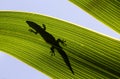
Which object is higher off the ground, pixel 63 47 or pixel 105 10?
pixel 105 10

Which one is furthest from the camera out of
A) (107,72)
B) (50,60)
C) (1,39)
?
(1,39)

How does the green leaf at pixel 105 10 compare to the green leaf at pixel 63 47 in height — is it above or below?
above

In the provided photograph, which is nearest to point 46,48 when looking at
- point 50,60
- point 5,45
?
point 50,60

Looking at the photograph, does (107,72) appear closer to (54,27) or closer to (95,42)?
(95,42)

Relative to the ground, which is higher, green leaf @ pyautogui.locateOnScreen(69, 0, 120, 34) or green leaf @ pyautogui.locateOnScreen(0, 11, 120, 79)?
green leaf @ pyautogui.locateOnScreen(69, 0, 120, 34)
